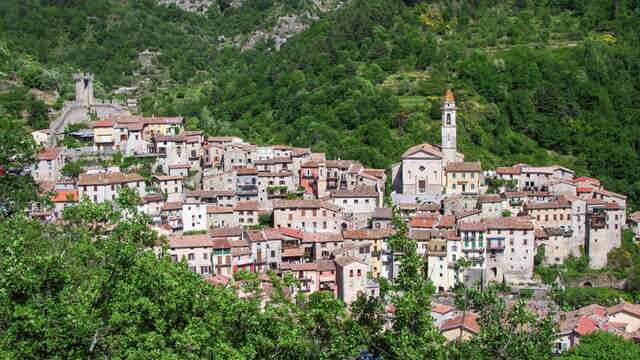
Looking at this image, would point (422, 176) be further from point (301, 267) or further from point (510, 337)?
point (510, 337)

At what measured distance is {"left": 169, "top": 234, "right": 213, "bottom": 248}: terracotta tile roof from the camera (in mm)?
43731

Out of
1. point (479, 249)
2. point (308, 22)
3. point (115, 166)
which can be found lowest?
point (479, 249)

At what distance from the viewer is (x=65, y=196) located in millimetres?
47656

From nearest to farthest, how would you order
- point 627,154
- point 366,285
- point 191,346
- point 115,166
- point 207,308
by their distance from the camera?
point 191,346 < point 207,308 < point 366,285 < point 115,166 < point 627,154

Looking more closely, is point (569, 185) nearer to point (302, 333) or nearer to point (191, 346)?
point (302, 333)

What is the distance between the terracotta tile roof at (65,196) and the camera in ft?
151

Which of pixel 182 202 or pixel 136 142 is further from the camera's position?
pixel 136 142

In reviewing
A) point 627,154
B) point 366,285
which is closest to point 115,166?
point 366,285

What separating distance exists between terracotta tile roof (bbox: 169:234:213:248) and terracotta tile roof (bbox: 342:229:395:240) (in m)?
7.85

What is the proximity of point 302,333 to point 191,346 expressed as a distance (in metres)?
4.11

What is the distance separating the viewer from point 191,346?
17438 mm

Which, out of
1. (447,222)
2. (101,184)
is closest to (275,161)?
(101,184)

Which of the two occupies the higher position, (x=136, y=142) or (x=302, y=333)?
(x=136, y=142)

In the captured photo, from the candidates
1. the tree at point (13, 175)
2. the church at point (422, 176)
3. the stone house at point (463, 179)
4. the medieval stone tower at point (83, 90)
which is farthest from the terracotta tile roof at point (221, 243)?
the medieval stone tower at point (83, 90)
